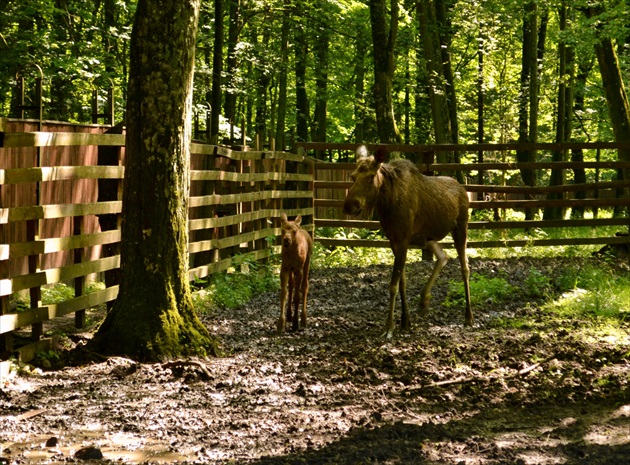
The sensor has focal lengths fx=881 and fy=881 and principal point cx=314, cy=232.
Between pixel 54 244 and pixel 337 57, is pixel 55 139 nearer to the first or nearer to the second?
pixel 54 244

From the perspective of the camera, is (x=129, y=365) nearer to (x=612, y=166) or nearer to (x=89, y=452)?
(x=89, y=452)

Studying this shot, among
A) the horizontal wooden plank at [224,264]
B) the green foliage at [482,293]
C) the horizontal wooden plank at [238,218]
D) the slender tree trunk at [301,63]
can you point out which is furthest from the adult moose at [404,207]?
the slender tree trunk at [301,63]

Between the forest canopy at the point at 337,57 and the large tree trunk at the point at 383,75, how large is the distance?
0.56 feet

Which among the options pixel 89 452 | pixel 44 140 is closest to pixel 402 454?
pixel 89 452

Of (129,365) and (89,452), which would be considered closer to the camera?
(89,452)

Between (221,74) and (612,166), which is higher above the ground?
(221,74)

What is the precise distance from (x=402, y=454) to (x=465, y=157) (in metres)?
36.0

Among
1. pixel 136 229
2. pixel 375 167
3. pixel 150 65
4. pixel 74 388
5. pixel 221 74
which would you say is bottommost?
pixel 74 388

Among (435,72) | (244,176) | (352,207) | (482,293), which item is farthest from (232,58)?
(352,207)

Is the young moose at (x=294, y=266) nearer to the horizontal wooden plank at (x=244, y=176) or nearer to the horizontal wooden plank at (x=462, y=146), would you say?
the horizontal wooden plank at (x=244, y=176)

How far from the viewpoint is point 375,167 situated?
9320 millimetres

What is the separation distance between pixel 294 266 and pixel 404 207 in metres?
1.37

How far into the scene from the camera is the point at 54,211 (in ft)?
25.1

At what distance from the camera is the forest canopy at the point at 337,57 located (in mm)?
17438
